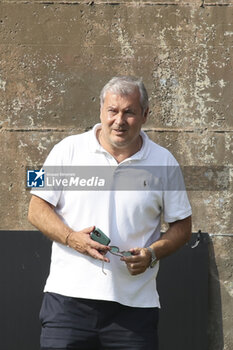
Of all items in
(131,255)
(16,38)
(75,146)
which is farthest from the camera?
(16,38)

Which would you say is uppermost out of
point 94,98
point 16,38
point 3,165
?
point 16,38

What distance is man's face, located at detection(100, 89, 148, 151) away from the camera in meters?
3.41

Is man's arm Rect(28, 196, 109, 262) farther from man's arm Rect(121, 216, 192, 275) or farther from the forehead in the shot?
the forehead

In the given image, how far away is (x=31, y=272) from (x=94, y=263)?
1.44 m

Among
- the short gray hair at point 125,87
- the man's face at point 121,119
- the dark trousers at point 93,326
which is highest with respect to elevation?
the short gray hair at point 125,87

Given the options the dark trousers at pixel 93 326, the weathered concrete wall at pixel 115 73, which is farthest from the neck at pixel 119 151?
the weathered concrete wall at pixel 115 73

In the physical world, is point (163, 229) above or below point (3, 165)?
below

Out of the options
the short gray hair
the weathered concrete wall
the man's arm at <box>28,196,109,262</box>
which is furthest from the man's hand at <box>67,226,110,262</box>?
the weathered concrete wall

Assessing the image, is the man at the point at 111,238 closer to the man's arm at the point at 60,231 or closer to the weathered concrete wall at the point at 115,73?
the man's arm at the point at 60,231

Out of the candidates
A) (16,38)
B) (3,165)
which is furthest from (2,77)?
(3,165)

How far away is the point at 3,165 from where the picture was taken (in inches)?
184

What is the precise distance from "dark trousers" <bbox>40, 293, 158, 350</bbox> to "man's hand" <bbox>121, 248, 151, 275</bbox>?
20 centimetres

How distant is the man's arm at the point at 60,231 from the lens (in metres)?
3.21

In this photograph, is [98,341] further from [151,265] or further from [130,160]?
[130,160]
